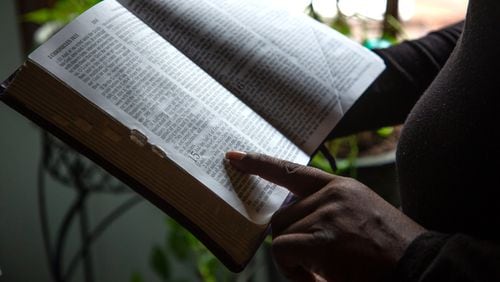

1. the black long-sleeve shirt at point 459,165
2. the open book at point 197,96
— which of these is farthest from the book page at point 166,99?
the black long-sleeve shirt at point 459,165

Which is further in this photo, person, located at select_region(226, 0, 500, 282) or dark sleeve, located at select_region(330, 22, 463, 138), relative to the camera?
dark sleeve, located at select_region(330, 22, 463, 138)

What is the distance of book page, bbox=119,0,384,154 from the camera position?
0.58m

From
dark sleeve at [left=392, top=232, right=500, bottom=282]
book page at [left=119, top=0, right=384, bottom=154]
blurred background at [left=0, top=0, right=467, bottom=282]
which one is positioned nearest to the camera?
dark sleeve at [left=392, top=232, right=500, bottom=282]

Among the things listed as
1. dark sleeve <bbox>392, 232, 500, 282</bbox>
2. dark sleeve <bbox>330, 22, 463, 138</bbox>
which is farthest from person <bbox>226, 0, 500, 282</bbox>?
dark sleeve <bbox>330, 22, 463, 138</bbox>

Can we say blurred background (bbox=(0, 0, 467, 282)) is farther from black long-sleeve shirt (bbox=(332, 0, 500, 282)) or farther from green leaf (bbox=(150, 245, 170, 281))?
black long-sleeve shirt (bbox=(332, 0, 500, 282))

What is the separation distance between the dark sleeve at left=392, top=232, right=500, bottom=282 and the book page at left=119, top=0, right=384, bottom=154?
17cm

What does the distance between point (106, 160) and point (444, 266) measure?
0.25 metres

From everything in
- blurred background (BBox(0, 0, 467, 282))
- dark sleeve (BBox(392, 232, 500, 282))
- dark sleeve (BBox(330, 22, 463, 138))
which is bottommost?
blurred background (BBox(0, 0, 467, 282))

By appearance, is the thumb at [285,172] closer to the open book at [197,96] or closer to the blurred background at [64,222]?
the open book at [197,96]

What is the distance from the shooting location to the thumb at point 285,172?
0.49 m

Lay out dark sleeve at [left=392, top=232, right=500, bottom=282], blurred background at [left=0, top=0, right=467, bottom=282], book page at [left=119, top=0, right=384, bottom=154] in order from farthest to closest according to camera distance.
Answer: blurred background at [left=0, top=0, right=467, bottom=282] < book page at [left=119, top=0, right=384, bottom=154] < dark sleeve at [left=392, top=232, right=500, bottom=282]

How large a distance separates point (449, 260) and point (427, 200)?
0.36ft

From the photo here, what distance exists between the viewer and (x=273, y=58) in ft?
2.04

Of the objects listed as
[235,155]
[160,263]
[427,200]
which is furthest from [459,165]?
[160,263]
